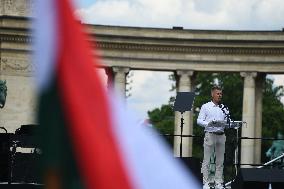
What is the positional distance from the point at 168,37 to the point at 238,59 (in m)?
4.92

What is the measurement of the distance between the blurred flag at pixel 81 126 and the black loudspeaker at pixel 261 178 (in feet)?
53.8

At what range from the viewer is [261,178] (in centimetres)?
1962

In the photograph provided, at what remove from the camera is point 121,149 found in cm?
299

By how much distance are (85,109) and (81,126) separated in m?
0.06

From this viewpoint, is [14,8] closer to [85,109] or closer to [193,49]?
[193,49]


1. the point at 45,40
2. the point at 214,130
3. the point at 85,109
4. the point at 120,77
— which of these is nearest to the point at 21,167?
the point at 214,130

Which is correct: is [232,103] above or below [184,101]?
above

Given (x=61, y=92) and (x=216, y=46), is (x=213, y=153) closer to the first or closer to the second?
(x=61, y=92)

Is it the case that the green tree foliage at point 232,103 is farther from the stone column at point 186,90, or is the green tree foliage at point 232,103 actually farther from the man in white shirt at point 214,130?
the man in white shirt at point 214,130

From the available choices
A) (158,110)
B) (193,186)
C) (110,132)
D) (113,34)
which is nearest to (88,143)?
(110,132)

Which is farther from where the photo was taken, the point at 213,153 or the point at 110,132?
the point at 213,153

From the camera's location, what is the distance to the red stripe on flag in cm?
288

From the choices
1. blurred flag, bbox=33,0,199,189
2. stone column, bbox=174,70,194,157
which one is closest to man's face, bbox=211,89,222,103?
blurred flag, bbox=33,0,199,189

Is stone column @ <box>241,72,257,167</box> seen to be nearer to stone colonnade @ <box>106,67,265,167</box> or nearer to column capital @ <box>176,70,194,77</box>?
stone colonnade @ <box>106,67,265,167</box>
